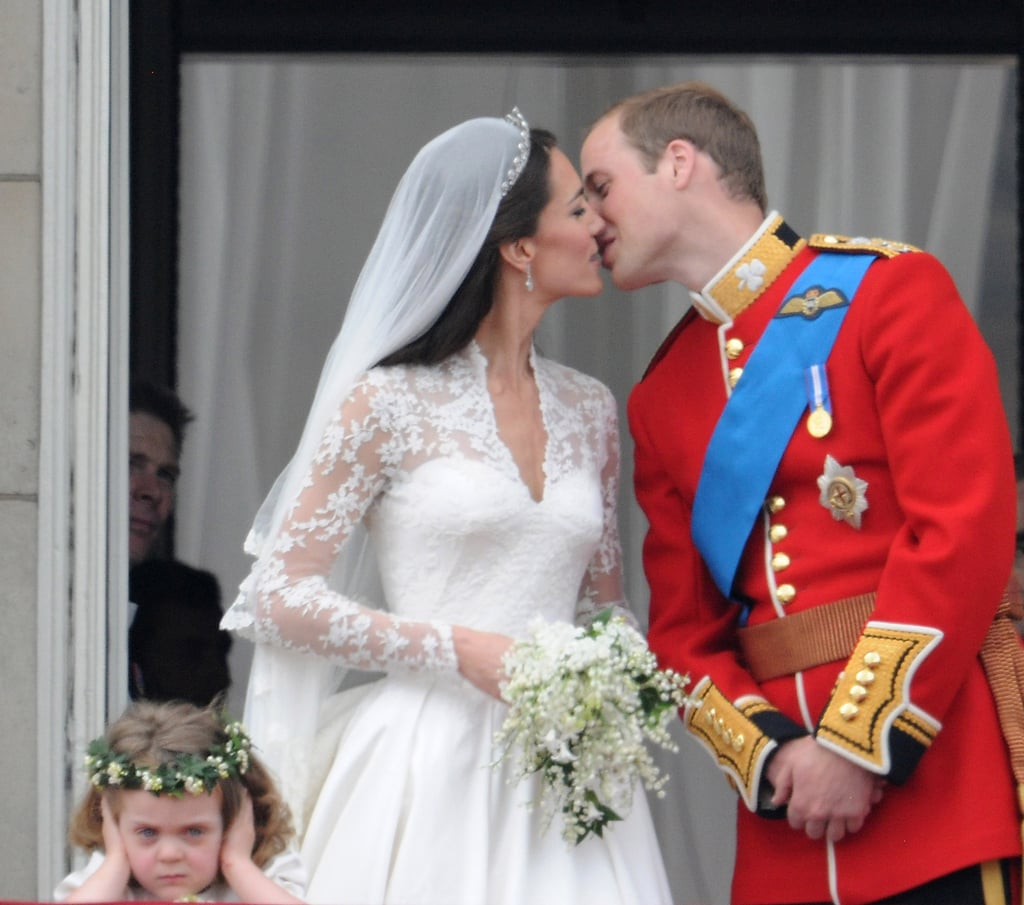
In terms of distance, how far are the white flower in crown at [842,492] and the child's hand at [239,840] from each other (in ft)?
3.68

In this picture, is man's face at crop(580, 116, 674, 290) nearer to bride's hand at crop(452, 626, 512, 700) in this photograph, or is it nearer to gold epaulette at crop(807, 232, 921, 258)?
gold epaulette at crop(807, 232, 921, 258)

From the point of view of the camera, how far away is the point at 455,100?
5.19 metres

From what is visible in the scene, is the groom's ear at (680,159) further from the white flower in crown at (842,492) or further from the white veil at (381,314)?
the white flower in crown at (842,492)

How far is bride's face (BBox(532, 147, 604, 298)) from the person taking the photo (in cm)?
392

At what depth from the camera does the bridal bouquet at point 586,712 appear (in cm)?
325

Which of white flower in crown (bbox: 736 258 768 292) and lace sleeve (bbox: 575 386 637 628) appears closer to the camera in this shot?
white flower in crown (bbox: 736 258 768 292)

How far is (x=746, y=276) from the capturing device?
12.0 feet

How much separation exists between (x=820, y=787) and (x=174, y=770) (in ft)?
3.53

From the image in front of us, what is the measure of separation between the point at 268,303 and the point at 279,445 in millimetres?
372

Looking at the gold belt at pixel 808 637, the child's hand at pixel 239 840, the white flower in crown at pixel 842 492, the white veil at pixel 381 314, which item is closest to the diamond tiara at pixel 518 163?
the white veil at pixel 381 314

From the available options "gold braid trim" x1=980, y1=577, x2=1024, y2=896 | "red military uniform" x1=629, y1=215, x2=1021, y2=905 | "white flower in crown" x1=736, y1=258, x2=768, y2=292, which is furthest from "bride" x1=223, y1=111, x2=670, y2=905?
"gold braid trim" x1=980, y1=577, x2=1024, y2=896

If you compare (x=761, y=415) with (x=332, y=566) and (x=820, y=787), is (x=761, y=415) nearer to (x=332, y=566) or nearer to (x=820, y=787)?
(x=820, y=787)

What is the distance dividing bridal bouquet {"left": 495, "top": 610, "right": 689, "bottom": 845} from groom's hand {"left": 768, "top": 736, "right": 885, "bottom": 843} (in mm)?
200

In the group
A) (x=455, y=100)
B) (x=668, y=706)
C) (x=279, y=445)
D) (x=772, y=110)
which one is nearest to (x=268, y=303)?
(x=279, y=445)
